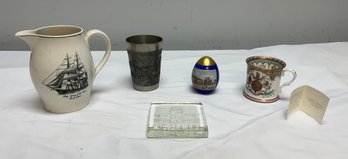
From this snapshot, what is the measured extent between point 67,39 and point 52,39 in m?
0.03

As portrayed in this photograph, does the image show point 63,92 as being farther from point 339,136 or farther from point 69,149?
point 339,136

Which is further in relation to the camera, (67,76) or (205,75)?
(205,75)

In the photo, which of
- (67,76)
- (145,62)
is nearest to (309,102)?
(145,62)

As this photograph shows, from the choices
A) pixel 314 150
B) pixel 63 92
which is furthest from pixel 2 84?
pixel 314 150

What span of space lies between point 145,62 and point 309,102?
377 mm

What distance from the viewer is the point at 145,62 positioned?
2.30ft

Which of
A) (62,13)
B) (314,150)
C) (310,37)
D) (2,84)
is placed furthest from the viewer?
(310,37)

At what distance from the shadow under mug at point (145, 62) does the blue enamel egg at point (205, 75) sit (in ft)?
0.32

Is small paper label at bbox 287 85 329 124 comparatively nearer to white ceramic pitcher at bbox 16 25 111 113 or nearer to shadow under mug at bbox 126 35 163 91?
shadow under mug at bbox 126 35 163 91

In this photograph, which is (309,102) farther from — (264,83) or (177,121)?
(177,121)

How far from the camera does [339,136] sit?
1.82ft

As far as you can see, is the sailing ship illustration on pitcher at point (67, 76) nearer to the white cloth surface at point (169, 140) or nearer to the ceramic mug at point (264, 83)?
the white cloth surface at point (169, 140)

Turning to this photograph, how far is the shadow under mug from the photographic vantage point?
69cm

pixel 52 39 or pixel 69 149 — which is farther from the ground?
pixel 52 39
